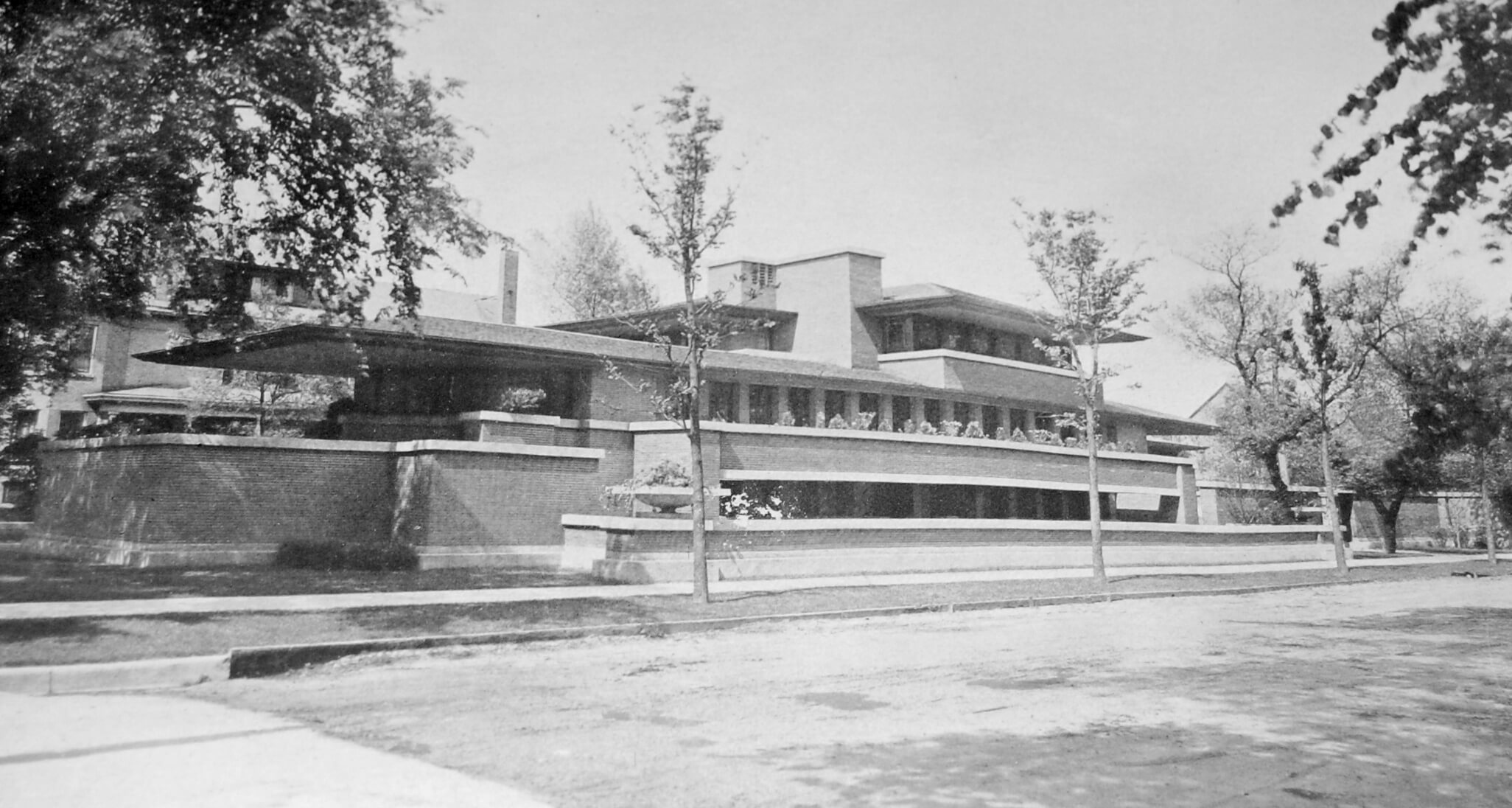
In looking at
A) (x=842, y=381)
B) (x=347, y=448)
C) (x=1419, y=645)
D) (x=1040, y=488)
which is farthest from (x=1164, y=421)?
(x=347, y=448)

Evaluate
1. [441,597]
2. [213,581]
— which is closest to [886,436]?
[441,597]

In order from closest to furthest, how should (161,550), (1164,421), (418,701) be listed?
(418,701)
(161,550)
(1164,421)

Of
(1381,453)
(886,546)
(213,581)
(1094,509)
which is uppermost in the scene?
(1381,453)

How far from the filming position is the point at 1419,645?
1375cm

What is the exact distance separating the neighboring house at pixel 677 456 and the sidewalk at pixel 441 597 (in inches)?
37.0

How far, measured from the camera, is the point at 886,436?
1118 inches

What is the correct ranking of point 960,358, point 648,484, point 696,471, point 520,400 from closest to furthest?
point 696,471
point 648,484
point 520,400
point 960,358

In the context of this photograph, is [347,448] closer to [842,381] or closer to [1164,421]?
[842,381]

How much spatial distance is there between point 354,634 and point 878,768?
7.79 metres

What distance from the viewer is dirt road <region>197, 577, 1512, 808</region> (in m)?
5.82

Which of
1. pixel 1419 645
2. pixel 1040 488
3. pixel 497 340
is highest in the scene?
pixel 497 340

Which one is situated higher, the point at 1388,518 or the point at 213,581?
the point at 1388,518

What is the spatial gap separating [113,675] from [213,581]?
782 centimetres

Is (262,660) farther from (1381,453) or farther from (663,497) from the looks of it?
(1381,453)
